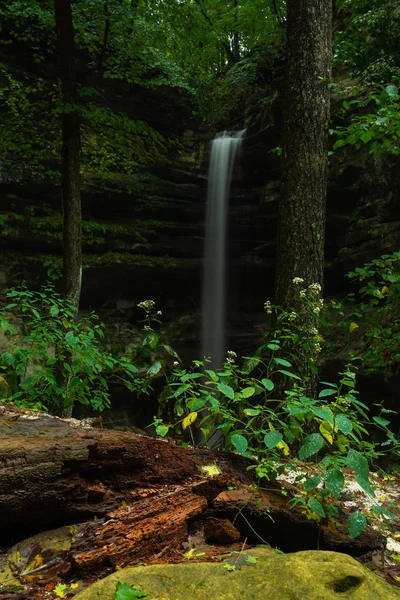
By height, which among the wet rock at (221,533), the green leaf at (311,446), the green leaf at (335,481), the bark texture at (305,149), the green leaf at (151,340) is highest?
the bark texture at (305,149)

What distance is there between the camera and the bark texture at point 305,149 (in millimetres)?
4164

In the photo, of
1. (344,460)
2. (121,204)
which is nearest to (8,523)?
(344,460)

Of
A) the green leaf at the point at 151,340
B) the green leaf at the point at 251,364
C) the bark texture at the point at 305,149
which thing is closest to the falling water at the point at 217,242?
the bark texture at the point at 305,149

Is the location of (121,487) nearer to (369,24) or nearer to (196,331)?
(369,24)

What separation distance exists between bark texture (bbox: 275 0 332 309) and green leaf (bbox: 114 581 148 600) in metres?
3.08

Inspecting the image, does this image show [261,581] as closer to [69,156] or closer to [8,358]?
[8,358]

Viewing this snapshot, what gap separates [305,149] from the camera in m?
4.25

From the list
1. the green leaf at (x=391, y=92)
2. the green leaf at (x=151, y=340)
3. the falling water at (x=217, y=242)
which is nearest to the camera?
the green leaf at (x=151, y=340)

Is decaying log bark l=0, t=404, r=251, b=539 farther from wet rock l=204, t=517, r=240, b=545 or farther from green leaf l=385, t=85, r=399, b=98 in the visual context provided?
green leaf l=385, t=85, r=399, b=98

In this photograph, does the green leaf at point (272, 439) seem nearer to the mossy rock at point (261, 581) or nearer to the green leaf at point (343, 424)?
the green leaf at point (343, 424)

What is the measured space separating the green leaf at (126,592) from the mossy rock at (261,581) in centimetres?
2

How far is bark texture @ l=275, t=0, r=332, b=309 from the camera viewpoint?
164 inches

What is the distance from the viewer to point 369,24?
752 cm

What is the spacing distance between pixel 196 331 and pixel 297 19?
30.9 ft
